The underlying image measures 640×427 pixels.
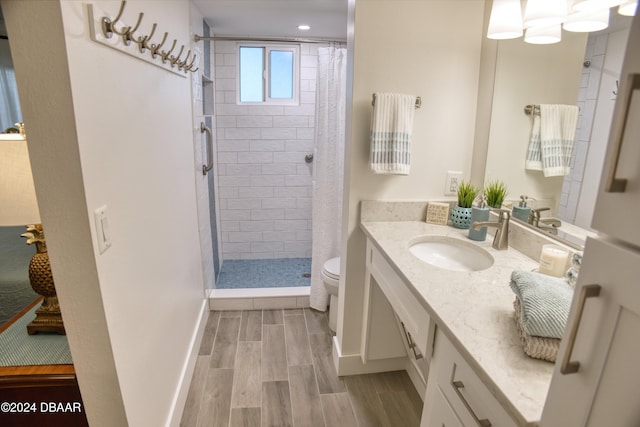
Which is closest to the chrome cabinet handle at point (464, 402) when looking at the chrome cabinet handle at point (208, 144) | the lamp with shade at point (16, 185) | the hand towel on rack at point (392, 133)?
the hand towel on rack at point (392, 133)

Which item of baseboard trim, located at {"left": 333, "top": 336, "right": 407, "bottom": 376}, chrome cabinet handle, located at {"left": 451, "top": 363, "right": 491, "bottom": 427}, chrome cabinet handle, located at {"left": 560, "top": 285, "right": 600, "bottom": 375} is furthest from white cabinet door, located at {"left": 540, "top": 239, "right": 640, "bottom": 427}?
baseboard trim, located at {"left": 333, "top": 336, "right": 407, "bottom": 376}

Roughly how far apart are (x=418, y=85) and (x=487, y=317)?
121cm

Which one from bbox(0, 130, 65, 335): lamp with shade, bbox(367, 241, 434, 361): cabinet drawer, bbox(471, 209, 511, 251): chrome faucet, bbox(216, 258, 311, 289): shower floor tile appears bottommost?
bbox(216, 258, 311, 289): shower floor tile

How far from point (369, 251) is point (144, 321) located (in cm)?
106

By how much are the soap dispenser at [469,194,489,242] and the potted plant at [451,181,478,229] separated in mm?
96

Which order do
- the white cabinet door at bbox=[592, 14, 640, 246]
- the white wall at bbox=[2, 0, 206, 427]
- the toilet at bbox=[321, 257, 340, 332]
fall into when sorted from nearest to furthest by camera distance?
the white cabinet door at bbox=[592, 14, 640, 246] → the white wall at bbox=[2, 0, 206, 427] → the toilet at bbox=[321, 257, 340, 332]

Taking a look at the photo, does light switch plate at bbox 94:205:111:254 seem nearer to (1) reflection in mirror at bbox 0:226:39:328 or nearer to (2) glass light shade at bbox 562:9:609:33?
(1) reflection in mirror at bbox 0:226:39:328

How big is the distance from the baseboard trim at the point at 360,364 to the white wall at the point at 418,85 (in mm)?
438

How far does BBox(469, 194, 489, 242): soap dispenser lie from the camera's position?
1.62m

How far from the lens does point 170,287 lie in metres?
1.72

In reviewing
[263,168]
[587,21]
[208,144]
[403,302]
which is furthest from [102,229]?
[263,168]

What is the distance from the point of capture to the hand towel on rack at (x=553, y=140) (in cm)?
133

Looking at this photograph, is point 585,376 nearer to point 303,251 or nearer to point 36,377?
point 36,377

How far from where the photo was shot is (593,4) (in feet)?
3.94
